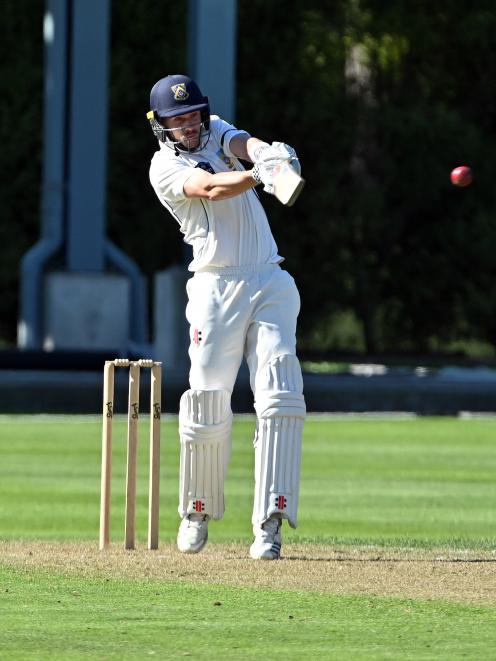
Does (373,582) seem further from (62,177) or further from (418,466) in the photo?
(62,177)

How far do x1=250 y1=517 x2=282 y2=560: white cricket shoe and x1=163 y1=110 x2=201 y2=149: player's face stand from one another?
5.58 feet

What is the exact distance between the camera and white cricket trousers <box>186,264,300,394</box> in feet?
26.9

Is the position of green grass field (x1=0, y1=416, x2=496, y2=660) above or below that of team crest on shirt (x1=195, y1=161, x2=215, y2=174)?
below

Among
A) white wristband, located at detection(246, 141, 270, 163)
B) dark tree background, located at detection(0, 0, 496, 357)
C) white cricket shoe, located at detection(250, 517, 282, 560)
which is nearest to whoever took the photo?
white wristband, located at detection(246, 141, 270, 163)

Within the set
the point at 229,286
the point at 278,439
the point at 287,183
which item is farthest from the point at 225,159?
the point at 278,439

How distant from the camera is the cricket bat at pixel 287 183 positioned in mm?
7539

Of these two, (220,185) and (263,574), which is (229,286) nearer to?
(220,185)

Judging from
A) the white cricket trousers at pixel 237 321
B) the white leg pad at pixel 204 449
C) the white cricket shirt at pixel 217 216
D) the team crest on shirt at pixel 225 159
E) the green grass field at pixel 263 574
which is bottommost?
the green grass field at pixel 263 574

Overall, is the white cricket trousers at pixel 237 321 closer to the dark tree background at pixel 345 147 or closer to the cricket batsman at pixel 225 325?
the cricket batsman at pixel 225 325

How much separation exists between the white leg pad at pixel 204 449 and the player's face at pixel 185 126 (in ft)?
3.64

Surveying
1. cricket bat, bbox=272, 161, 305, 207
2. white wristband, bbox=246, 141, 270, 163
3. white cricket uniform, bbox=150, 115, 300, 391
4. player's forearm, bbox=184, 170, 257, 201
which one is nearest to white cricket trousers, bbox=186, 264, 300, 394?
white cricket uniform, bbox=150, 115, 300, 391

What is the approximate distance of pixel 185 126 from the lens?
27.2ft

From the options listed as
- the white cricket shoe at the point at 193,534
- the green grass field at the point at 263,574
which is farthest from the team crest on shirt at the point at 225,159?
the green grass field at the point at 263,574

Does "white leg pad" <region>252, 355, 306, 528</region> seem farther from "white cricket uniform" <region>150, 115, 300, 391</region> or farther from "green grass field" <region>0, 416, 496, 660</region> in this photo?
"green grass field" <region>0, 416, 496, 660</region>
